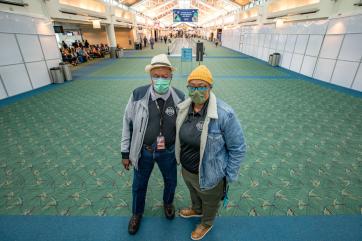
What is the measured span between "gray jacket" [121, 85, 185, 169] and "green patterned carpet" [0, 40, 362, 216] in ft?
3.81

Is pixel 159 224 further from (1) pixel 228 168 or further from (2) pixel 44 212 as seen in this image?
(2) pixel 44 212

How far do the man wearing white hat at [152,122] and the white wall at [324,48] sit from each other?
996 centimetres

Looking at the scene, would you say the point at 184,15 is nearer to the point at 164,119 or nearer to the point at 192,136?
the point at 164,119

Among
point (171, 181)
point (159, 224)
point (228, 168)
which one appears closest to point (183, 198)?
point (159, 224)

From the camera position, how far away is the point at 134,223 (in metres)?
2.30

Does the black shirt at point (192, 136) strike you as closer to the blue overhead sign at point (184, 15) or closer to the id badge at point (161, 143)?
the id badge at point (161, 143)

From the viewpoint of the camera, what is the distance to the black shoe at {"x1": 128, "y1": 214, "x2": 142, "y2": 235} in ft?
7.45

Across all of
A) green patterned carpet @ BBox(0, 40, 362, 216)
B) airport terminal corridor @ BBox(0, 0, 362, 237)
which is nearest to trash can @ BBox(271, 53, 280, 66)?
airport terminal corridor @ BBox(0, 0, 362, 237)

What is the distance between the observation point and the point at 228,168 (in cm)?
173

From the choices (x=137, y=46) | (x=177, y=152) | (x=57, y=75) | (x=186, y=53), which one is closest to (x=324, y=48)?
(x=186, y=53)

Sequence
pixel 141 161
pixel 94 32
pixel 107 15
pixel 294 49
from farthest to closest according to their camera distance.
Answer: pixel 94 32, pixel 107 15, pixel 294 49, pixel 141 161

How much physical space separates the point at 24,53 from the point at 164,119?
32.2ft

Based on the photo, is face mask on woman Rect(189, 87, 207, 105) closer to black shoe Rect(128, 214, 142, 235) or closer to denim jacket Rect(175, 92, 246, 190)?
denim jacket Rect(175, 92, 246, 190)

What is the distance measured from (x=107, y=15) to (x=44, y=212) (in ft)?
65.5
